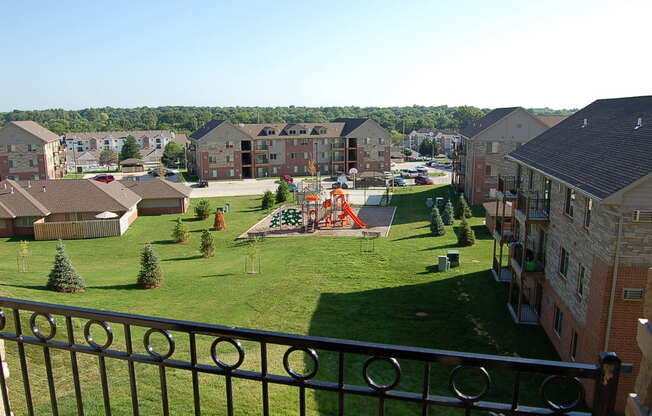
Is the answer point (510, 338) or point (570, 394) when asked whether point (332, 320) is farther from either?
point (570, 394)

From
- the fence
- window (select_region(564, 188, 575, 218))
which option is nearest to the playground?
the fence

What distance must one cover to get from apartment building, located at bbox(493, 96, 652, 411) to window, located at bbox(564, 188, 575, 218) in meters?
0.06

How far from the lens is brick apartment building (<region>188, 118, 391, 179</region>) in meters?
74.8

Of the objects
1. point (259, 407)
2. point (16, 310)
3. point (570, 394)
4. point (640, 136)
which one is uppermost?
point (640, 136)

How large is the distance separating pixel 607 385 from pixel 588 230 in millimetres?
14544

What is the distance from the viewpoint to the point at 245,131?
76312 mm

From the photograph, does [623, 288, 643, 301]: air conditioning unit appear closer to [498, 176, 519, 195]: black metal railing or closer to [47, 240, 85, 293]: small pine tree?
[498, 176, 519, 195]: black metal railing

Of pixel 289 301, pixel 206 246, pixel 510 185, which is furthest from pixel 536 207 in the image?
pixel 206 246

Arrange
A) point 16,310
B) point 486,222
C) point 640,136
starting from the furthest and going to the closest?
point 486,222
point 640,136
point 16,310

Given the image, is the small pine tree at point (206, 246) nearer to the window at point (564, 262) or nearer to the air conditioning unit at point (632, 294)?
the window at point (564, 262)

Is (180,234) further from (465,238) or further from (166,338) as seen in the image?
(166,338)

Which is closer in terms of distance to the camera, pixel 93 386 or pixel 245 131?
pixel 93 386

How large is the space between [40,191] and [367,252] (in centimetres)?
2902

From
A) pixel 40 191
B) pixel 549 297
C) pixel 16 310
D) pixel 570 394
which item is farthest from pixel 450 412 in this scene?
pixel 40 191
